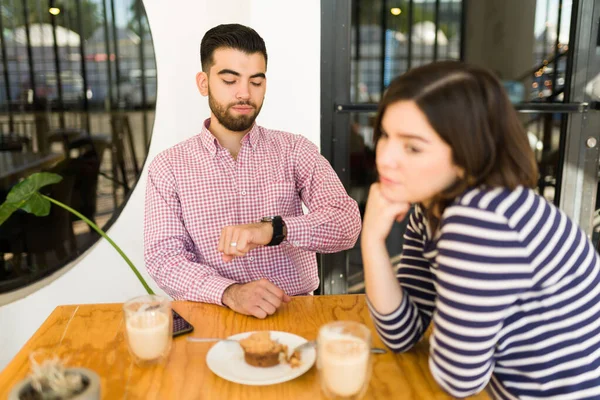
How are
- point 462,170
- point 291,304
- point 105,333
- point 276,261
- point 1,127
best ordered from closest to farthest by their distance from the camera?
point 462,170
point 105,333
point 291,304
point 276,261
point 1,127

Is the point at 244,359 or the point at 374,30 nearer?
the point at 244,359

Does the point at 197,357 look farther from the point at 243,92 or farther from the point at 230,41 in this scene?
the point at 230,41

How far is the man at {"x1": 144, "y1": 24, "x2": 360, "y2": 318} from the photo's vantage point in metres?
1.71

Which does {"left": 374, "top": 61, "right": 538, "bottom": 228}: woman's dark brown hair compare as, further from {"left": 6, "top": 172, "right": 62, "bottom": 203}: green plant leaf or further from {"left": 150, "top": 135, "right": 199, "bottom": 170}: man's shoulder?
{"left": 6, "top": 172, "right": 62, "bottom": 203}: green plant leaf

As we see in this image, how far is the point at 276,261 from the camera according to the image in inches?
72.5

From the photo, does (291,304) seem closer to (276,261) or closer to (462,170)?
(276,261)

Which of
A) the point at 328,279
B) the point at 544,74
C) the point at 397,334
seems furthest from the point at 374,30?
the point at 397,334

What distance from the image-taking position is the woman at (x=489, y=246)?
2.92ft

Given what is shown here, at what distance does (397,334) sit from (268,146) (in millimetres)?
999

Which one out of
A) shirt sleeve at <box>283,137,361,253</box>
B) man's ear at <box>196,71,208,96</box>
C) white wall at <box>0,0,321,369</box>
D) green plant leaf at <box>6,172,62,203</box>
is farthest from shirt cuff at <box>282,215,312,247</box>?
green plant leaf at <box>6,172,62,203</box>

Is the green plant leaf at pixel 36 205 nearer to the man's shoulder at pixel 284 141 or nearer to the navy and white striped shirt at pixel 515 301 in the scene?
the man's shoulder at pixel 284 141

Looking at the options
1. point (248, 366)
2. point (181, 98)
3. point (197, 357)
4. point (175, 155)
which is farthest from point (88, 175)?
point (248, 366)

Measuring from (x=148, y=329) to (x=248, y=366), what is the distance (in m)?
0.21

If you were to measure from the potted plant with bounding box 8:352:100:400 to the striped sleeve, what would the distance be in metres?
0.59
